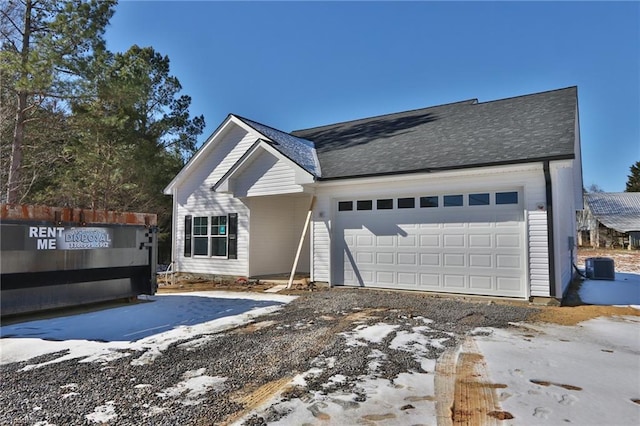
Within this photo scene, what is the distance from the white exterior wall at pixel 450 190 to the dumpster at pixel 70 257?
4.44 metres

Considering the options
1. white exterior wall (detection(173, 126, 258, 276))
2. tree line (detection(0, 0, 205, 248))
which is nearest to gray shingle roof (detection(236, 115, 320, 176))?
white exterior wall (detection(173, 126, 258, 276))

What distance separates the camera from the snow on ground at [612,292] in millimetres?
8234

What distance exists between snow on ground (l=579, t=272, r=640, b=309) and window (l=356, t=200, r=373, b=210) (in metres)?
5.32

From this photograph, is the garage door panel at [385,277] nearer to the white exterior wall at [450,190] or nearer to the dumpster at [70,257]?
the white exterior wall at [450,190]

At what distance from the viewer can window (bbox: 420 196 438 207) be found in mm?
9180

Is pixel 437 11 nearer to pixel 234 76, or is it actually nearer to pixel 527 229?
pixel 527 229

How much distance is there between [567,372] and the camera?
398cm

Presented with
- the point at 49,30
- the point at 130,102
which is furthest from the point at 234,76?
the point at 49,30

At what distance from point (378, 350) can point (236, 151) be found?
9.73 m

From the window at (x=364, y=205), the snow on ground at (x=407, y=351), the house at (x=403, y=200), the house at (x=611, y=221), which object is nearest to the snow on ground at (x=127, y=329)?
the snow on ground at (x=407, y=351)

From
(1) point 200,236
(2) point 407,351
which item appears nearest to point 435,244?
(2) point 407,351

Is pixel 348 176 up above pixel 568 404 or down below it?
above

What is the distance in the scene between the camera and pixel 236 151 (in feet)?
42.3

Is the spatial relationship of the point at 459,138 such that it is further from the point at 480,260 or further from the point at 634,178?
the point at 634,178
